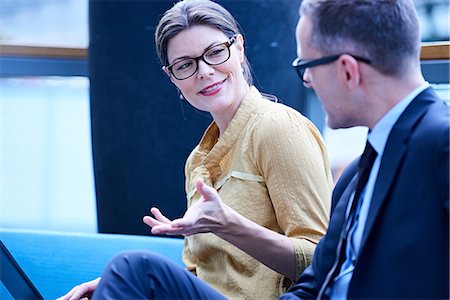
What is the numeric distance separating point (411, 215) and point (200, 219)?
465 mm

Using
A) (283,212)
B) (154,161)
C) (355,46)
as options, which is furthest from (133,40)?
(355,46)

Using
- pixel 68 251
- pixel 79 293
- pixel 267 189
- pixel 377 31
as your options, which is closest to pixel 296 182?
pixel 267 189

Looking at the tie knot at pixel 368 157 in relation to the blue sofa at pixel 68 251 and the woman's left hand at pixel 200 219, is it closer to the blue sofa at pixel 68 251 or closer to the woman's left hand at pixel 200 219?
the woman's left hand at pixel 200 219

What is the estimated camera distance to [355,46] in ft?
4.34

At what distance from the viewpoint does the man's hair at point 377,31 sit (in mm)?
1309

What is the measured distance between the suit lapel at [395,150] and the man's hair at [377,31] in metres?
0.07

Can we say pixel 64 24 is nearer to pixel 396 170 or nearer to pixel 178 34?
pixel 178 34

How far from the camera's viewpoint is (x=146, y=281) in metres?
1.52

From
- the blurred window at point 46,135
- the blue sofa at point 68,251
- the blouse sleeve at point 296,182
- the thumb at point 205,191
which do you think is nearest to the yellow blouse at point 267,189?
the blouse sleeve at point 296,182

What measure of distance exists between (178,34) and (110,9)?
4.14 ft

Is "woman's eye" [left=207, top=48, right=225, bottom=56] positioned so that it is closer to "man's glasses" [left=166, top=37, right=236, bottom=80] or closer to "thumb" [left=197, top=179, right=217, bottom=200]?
"man's glasses" [left=166, top=37, right=236, bottom=80]

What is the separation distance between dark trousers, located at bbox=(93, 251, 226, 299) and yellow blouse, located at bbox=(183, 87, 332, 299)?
0.70 feet

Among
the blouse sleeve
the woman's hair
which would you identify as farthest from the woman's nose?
the blouse sleeve

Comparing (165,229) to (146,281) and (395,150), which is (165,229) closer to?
(146,281)
